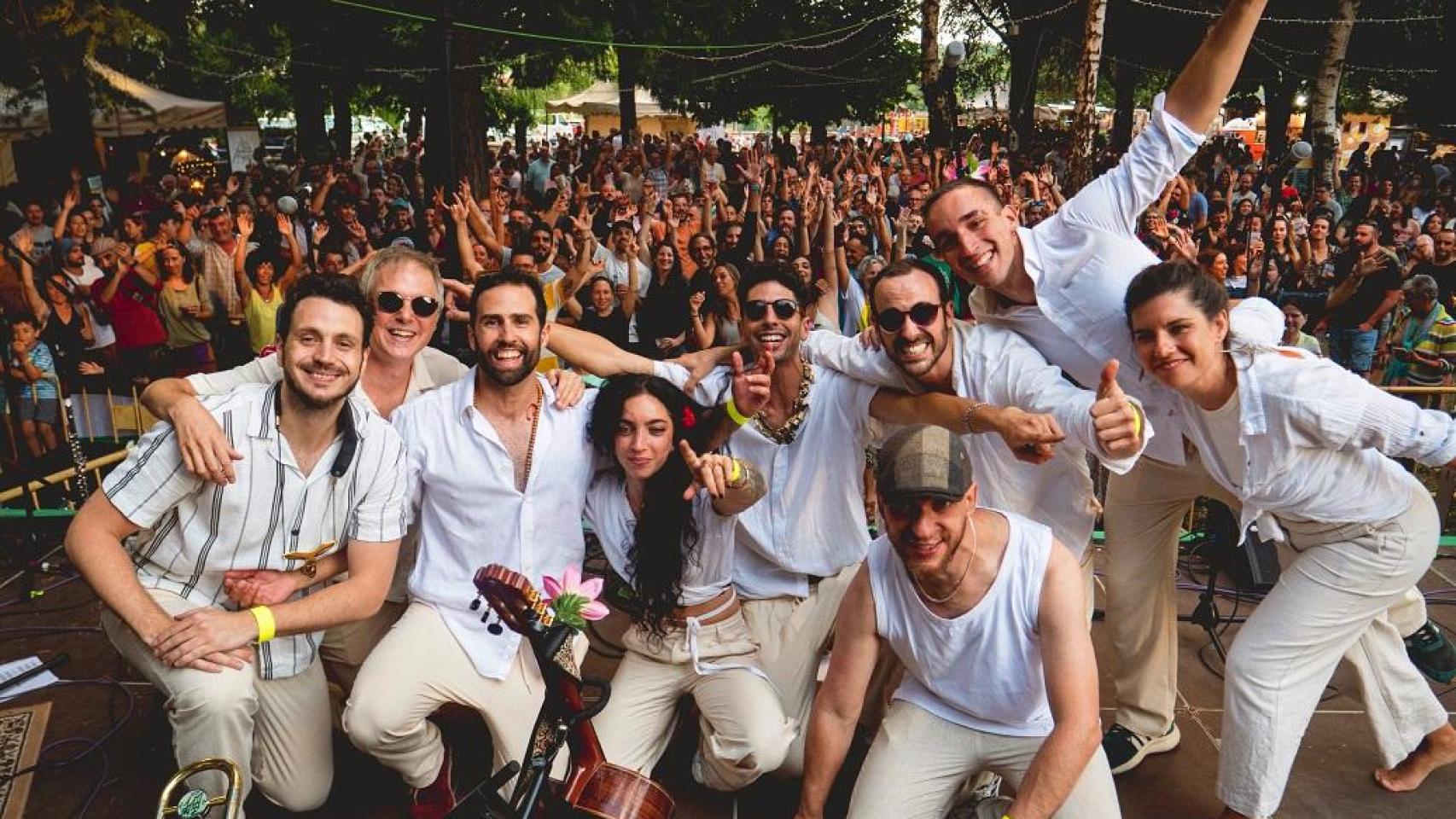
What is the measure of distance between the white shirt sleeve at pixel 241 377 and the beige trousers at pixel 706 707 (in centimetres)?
168

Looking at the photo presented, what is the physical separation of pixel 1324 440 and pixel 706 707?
2.19 meters

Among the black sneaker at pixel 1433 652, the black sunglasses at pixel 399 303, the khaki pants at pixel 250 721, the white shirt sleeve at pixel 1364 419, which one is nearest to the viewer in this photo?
the white shirt sleeve at pixel 1364 419

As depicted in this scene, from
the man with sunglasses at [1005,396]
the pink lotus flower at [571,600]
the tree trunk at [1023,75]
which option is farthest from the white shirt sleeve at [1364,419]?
the tree trunk at [1023,75]

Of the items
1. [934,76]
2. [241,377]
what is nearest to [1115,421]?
[241,377]

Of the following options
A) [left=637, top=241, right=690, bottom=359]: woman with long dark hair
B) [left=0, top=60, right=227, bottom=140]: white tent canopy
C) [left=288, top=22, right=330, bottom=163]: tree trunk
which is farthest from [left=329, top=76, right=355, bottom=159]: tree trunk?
[left=637, top=241, right=690, bottom=359]: woman with long dark hair

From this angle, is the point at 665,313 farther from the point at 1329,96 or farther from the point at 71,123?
the point at 1329,96

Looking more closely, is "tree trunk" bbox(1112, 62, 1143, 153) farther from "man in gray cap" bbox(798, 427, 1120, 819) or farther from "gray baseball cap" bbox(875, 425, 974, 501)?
"gray baseball cap" bbox(875, 425, 974, 501)

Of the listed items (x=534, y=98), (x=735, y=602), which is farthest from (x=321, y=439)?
(x=534, y=98)

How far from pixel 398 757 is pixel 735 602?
130cm

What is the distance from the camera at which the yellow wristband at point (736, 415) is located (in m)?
3.57

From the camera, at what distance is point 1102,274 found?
3463mm

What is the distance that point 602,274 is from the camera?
318 inches

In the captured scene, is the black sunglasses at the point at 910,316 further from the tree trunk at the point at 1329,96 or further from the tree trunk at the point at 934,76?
the tree trunk at the point at 934,76

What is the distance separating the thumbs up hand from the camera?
9.10 ft
